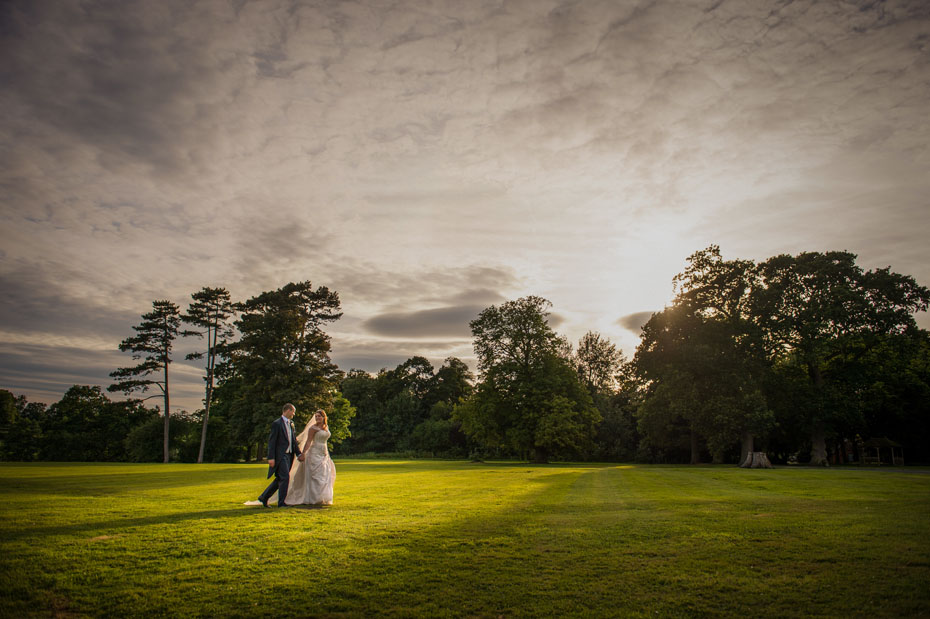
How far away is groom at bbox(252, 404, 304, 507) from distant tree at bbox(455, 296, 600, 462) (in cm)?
3733

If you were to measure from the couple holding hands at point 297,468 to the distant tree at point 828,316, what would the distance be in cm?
4300

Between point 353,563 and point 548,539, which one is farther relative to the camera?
point 548,539

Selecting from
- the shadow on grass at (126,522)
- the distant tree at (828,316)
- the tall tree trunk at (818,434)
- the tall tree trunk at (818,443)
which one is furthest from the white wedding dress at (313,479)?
the tall tree trunk at (818,443)

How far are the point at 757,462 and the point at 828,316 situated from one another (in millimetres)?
15234

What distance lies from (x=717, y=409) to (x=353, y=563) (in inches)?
1592

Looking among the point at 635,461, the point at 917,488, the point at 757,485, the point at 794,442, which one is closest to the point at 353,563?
the point at 757,485

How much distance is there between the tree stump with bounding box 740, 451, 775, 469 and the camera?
36312 mm

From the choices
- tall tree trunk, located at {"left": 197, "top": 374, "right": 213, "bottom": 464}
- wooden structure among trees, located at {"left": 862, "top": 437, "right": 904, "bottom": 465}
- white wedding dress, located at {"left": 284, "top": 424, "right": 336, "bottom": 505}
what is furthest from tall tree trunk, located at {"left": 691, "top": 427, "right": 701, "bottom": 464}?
tall tree trunk, located at {"left": 197, "top": 374, "right": 213, "bottom": 464}

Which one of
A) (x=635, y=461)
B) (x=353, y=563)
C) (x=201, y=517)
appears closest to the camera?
(x=353, y=563)

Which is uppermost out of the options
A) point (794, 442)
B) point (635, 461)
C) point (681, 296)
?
point (681, 296)

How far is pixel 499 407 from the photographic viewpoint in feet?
168

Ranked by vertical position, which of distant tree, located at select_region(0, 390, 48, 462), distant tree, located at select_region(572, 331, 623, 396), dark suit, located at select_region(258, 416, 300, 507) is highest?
distant tree, located at select_region(572, 331, 623, 396)

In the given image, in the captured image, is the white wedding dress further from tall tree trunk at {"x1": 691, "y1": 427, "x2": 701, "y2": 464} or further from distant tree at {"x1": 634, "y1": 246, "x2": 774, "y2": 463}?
tall tree trunk at {"x1": 691, "y1": 427, "x2": 701, "y2": 464}

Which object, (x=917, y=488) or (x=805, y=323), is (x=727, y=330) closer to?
(x=805, y=323)
